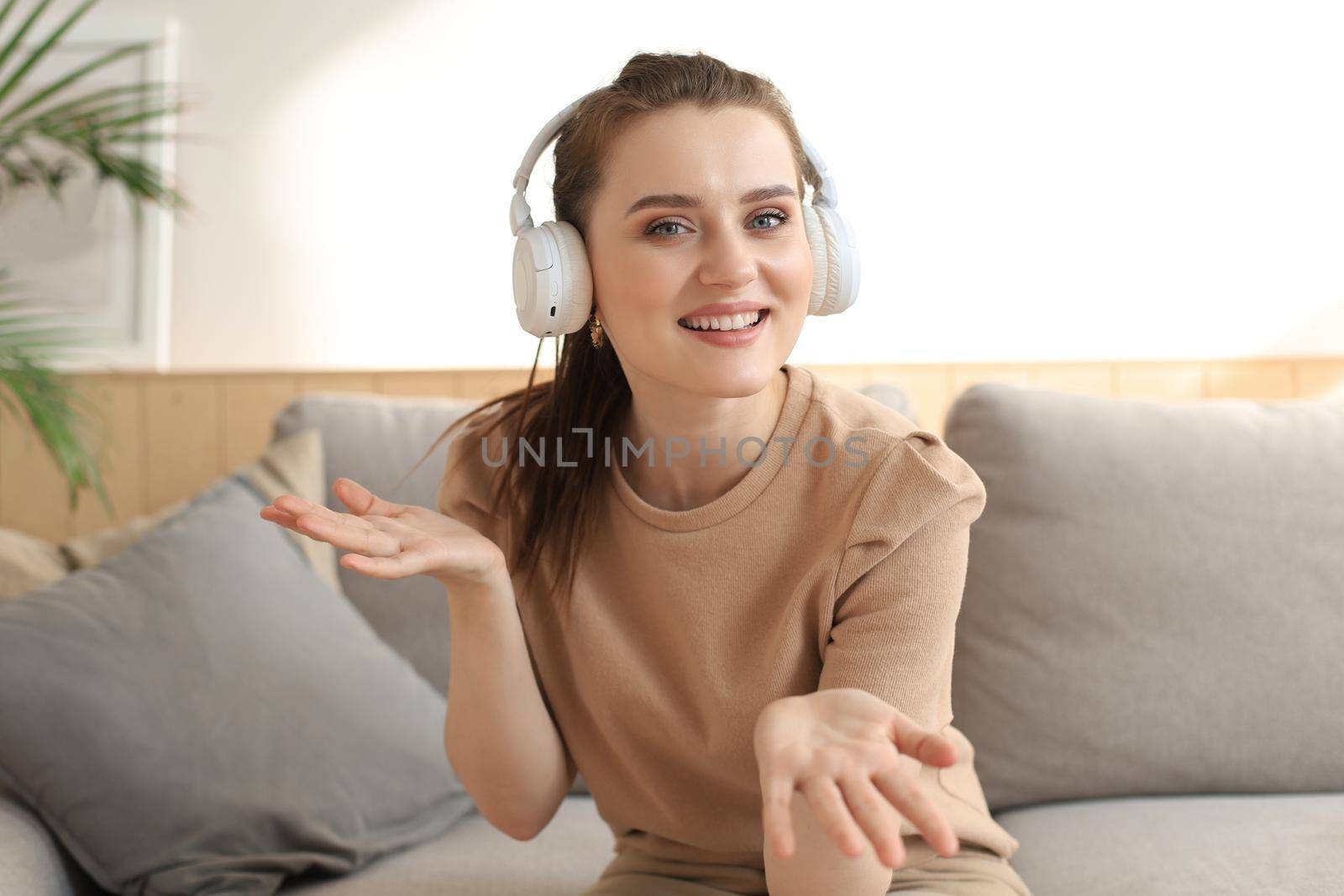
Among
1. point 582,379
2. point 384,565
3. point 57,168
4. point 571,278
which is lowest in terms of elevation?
point 384,565

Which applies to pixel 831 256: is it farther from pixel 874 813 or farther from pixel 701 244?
pixel 874 813

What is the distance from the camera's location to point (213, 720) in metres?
1.46

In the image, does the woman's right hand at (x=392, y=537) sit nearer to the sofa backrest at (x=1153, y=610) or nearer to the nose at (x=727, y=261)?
the nose at (x=727, y=261)

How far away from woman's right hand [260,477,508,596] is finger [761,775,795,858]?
0.34 m

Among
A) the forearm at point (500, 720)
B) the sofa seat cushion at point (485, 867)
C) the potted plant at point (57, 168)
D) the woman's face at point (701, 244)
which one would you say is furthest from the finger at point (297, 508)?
the potted plant at point (57, 168)

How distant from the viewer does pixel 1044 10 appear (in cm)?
233

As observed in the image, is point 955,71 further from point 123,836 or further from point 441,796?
point 123,836

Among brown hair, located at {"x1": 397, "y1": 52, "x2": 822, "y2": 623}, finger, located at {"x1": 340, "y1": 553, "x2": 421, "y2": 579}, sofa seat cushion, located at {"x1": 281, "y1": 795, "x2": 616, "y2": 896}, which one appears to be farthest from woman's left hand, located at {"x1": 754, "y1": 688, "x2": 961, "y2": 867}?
sofa seat cushion, located at {"x1": 281, "y1": 795, "x2": 616, "y2": 896}

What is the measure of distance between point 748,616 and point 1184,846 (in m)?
0.66

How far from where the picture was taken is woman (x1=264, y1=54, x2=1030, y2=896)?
3.43ft

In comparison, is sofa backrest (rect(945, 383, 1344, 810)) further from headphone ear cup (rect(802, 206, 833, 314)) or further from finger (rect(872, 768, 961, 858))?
finger (rect(872, 768, 961, 858))

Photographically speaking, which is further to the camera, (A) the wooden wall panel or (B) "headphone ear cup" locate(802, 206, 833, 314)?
(A) the wooden wall panel

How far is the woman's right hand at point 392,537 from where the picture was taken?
906 mm

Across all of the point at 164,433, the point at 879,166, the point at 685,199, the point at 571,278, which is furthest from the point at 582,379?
the point at 164,433
